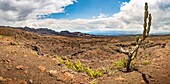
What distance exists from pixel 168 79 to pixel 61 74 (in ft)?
16.5

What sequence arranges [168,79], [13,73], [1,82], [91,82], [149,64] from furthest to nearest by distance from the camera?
[149,64]
[168,79]
[91,82]
[13,73]
[1,82]

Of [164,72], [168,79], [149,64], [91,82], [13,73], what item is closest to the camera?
[13,73]

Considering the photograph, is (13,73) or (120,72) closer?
(13,73)

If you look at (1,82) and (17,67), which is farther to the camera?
(17,67)

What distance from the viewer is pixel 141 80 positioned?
38.8 ft

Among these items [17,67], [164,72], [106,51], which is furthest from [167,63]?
[106,51]

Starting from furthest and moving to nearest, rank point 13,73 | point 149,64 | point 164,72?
point 149,64 → point 164,72 → point 13,73

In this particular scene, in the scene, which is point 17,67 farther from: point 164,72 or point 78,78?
point 164,72

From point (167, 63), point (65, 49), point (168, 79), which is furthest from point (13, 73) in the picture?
point (65, 49)

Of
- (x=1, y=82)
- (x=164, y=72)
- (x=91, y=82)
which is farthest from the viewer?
(x=164, y=72)

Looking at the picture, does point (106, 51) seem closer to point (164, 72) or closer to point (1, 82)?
point (164, 72)

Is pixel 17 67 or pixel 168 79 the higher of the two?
pixel 17 67

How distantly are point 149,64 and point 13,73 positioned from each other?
790cm

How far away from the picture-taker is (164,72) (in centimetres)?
1335
